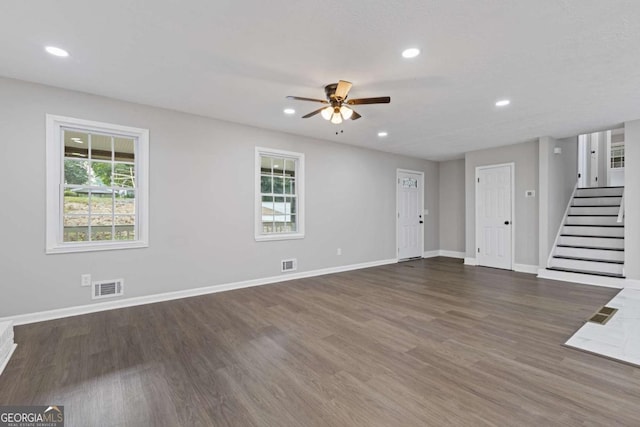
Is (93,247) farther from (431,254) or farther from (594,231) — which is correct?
(594,231)

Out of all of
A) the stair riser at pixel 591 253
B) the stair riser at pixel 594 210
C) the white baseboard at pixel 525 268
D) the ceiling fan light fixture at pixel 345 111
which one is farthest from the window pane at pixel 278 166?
the stair riser at pixel 594 210

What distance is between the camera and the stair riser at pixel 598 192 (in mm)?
6108

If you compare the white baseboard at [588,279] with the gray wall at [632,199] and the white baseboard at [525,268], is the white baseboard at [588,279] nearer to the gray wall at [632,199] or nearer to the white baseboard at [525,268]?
the gray wall at [632,199]

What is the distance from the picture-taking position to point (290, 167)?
550cm

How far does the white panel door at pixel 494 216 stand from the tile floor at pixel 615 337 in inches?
106

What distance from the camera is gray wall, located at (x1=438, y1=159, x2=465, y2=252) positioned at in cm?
777

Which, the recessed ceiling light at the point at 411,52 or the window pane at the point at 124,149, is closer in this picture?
the recessed ceiling light at the point at 411,52

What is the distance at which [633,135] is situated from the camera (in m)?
4.56

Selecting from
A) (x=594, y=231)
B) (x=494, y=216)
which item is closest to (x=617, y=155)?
(x=594, y=231)

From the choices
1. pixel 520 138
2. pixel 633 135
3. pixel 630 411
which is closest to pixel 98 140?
pixel 630 411

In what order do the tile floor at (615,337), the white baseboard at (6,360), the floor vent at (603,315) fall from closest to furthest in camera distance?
the white baseboard at (6,360), the tile floor at (615,337), the floor vent at (603,315)

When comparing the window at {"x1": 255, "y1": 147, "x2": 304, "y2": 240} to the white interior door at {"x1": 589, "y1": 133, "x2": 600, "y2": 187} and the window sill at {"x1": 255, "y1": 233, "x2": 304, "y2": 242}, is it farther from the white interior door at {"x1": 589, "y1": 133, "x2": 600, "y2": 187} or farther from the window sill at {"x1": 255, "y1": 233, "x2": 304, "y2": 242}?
the white interior door at {"x1": 589, "y1": 133, "x2": 600, "y2": 187}

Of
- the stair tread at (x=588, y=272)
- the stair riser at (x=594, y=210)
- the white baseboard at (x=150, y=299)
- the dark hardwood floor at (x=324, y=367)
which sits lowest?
the dark hardwood floor at (x=324, y=367)

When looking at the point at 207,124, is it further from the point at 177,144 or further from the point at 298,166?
the point at 298,166
